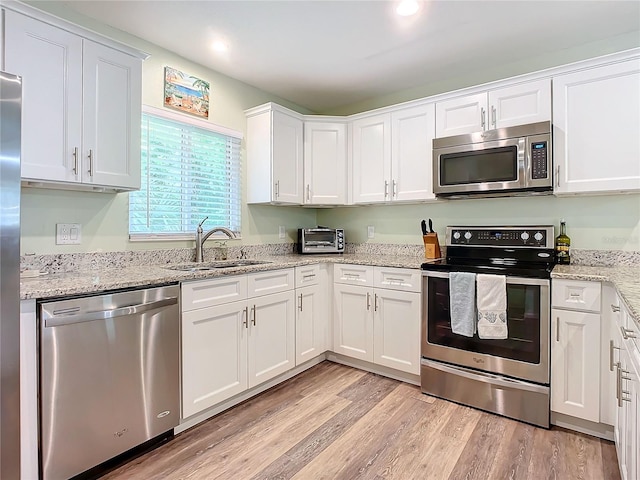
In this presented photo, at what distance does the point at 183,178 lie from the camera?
109 inches

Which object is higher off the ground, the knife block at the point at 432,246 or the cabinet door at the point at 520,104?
the cabinet door at the point at 520,104

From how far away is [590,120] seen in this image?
89.8 inches

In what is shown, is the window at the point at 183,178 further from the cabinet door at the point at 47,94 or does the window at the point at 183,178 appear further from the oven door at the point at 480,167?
the oven door at the point at 480,167

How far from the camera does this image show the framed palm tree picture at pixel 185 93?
8.68ft

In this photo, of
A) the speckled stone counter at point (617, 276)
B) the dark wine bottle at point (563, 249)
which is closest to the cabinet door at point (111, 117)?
the speckled stone counter at point (617, 276)

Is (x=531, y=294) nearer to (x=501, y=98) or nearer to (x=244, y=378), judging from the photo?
(x=501, y=98)

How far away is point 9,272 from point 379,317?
7.53 feet

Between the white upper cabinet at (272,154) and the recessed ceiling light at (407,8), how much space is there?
130 centimetres

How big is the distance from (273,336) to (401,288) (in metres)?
1.03

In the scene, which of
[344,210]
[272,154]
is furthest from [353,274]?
[272,154]

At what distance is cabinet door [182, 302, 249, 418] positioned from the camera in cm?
206

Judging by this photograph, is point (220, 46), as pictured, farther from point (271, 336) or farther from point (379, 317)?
point (379, 317)

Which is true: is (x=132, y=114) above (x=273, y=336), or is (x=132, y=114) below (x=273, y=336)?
above

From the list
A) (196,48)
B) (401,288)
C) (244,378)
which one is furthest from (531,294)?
(196,48)
